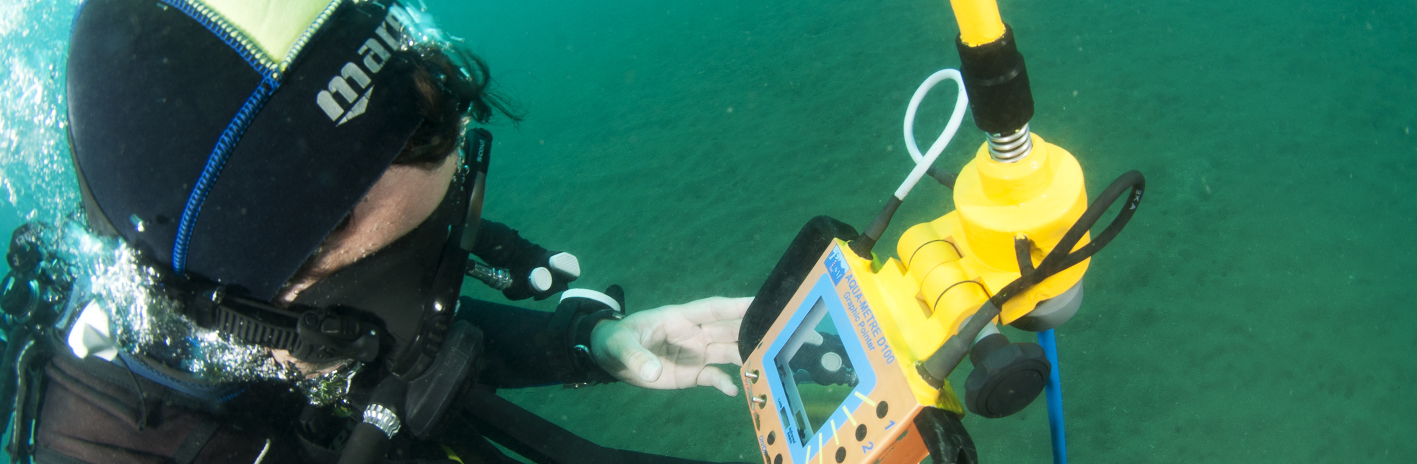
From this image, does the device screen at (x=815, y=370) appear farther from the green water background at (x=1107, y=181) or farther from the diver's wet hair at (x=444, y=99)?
the green water background at (x=1107, y=181)

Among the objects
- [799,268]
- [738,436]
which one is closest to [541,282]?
[799,268]

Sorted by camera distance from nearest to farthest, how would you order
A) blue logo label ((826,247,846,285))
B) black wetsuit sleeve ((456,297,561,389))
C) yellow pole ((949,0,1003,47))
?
yellow pole ((949,0,1003,47)) < blue logo label ((826,247,846,285)) < black wetsuit sleeve ((456,297,561,389))

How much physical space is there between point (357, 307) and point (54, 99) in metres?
0.67

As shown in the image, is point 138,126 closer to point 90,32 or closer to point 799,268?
point 90,32

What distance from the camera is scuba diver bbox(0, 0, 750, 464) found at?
1062 millimetres

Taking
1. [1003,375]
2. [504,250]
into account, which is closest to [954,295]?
[1003,375]

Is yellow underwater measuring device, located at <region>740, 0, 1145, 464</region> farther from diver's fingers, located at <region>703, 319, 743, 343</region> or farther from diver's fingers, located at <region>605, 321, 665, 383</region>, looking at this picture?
diver's fingers, located at <region>703, 319, 743, 343</region>

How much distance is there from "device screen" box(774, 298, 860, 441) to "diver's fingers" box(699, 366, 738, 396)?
1.56ft

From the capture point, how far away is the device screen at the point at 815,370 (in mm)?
1271

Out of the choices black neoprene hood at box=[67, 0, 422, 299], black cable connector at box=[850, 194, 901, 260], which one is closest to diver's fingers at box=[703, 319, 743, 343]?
black cable connector at box=[850, 194, 901, 260]

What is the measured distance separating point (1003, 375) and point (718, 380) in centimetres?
103

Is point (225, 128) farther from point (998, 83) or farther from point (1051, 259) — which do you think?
point (1051, 259)

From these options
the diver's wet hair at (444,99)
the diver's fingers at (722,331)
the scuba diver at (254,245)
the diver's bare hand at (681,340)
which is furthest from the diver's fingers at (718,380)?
the diver's wet hair at (444,99)

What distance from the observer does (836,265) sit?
1202 mm
